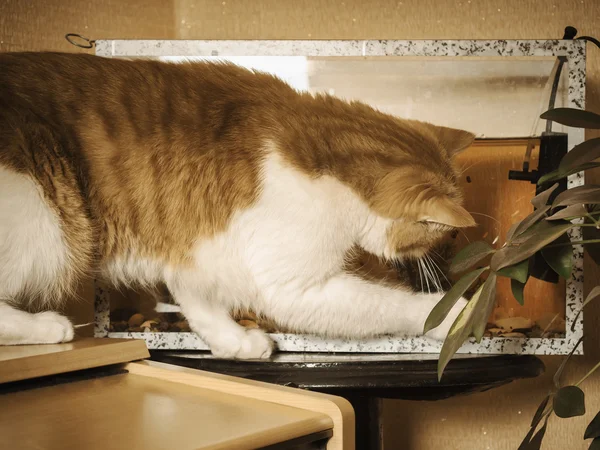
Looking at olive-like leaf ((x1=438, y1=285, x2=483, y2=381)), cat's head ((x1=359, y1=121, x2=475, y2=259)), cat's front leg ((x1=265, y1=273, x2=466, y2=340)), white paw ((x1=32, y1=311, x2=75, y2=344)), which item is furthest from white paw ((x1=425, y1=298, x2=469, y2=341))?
white paw ((x1=32, y1=311, x2=75, y2=344))

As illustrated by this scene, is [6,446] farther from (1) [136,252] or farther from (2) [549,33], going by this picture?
(2) [549,33]

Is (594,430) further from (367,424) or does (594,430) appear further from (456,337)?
(367,424)

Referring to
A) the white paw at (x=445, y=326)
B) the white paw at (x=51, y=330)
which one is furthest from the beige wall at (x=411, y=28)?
the white paw at (x=51, y=330)

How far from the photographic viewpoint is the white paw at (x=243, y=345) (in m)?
1.10

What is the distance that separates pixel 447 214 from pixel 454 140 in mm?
204

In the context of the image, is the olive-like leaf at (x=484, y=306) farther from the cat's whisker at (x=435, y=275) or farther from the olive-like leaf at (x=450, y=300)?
the cat's whisker at (x=435, y=275)

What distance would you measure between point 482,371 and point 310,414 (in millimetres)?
425

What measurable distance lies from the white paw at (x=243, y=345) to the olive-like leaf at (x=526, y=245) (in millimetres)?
460

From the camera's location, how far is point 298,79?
1.16m

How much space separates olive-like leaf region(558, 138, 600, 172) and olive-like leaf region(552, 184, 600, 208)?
1.7 inches

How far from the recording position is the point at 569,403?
810mm

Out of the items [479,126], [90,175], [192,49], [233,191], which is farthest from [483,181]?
[90,175]

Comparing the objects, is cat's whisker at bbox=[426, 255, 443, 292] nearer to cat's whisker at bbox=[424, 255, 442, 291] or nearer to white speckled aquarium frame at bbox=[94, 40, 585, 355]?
cat's whisker at bbox=[424, 255, 442, 291]

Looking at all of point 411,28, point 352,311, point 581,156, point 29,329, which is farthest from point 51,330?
point 411,28
